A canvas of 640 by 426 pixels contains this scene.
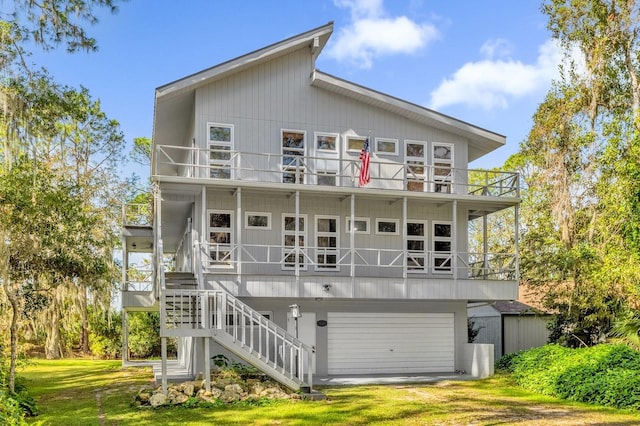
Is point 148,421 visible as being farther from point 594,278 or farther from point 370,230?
point 594,278

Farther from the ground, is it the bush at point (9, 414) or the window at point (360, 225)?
the window at point (360, 225)

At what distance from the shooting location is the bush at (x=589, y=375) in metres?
13.5

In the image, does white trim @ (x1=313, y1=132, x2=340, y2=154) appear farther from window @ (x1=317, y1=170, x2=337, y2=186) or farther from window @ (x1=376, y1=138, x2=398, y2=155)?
window @ (x1=376, y1=138, x2=398, y2=155)

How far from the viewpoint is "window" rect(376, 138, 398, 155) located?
20641 millimetres

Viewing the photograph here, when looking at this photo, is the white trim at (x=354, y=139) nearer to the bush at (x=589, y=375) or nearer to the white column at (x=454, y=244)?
the white column at (x=454, y=244)

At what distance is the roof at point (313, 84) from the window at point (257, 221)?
410cm

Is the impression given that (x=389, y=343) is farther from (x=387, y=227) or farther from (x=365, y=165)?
(x=365, y=165)

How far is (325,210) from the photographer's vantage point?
19859 mm

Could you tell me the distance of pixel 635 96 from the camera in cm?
2147

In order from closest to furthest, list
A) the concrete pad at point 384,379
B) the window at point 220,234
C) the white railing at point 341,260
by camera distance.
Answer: the concrete pad at point 384,379, the white railing at point 341,260, the window at point 220,234

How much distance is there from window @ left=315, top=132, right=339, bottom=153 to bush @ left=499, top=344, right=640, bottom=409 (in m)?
8.85

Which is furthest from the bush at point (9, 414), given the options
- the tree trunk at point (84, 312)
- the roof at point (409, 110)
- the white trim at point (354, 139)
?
the tree trunk at point (84, 312)

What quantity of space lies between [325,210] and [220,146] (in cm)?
389

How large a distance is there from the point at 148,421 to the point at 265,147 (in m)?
9.69
